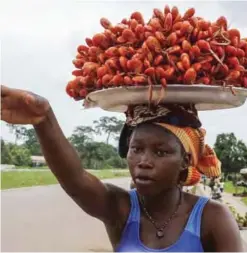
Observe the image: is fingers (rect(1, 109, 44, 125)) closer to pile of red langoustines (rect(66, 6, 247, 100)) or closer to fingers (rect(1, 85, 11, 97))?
fingers (rect(1, 85, 11, 97))

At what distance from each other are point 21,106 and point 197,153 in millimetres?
823

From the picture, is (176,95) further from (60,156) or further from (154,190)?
(60,156)

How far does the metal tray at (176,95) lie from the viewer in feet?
7.41

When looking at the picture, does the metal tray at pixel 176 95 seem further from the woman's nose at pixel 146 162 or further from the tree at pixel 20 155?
the tree at pixel 20 155

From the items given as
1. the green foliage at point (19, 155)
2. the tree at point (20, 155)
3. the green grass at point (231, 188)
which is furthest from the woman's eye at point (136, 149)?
the tree at point (20, 155)

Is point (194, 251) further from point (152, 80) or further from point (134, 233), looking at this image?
point (152, 80)

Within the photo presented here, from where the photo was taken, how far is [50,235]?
11773 millimetres

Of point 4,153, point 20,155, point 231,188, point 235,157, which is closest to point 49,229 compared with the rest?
point 235,157

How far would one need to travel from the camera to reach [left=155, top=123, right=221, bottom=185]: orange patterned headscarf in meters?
2.38

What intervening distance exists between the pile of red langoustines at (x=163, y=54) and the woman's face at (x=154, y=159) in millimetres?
214

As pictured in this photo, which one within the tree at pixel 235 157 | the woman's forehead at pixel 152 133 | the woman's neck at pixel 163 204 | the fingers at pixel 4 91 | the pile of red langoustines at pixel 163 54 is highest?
the pile of red langoustines at pixel 163 54

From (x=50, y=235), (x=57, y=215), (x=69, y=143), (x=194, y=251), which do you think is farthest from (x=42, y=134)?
(x=57, y=215)

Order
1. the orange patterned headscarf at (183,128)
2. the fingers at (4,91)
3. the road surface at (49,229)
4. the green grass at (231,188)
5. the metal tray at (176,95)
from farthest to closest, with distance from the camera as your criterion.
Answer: the green grass at (231,188) < the road surface at (49,229) < the orange patterned headscarf at (183,128) < the metal tray at (176,95) < the fingers at (4,91)

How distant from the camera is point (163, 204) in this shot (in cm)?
244
